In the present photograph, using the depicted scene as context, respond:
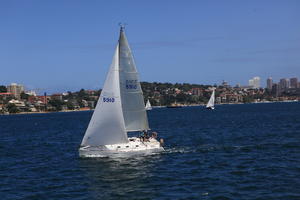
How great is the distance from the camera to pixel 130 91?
35750mm

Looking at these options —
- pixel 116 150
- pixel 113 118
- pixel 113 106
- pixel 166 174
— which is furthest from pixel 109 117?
pixel 166 174

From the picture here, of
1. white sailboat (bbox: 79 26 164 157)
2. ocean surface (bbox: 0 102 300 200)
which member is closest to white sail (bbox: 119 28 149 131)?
white sailboat (bbox: 79 26 164 157)

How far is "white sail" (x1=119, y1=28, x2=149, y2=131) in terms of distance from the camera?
1369 inches

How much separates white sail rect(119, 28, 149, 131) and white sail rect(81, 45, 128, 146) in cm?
74

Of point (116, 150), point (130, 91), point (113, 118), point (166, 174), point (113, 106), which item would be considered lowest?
point (166, 174)

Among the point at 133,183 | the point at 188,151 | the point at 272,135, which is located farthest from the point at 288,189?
the point at 272,135

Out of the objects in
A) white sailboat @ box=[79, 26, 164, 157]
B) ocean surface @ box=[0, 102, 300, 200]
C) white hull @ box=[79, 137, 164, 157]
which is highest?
white sailboat @ box=[79, 26, 164, 157]

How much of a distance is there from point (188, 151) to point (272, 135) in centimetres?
1574

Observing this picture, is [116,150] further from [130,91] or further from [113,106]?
[130,91]

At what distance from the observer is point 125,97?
35719 mm

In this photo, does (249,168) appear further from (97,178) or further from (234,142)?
(234,142)

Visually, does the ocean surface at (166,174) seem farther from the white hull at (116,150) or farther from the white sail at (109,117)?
the white sail at (109,117)

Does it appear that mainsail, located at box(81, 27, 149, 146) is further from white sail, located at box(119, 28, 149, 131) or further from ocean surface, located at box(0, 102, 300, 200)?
ocean surface, located at box(0, 102, 300, 200)

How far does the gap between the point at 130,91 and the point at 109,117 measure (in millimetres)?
2971
